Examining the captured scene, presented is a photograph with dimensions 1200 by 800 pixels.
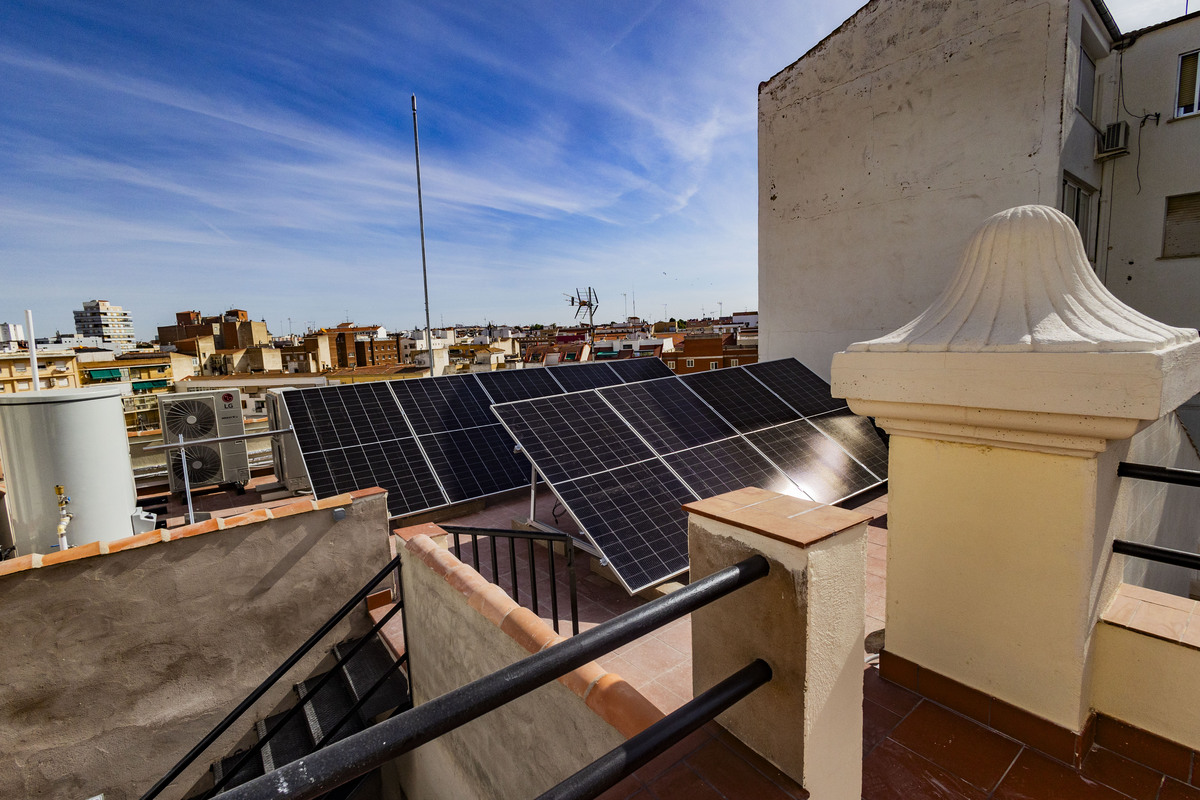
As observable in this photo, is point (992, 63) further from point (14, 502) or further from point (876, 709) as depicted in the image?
point (14, 502)

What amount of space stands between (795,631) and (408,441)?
7164 millimetres

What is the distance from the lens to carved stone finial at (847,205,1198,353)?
1857 millimetres

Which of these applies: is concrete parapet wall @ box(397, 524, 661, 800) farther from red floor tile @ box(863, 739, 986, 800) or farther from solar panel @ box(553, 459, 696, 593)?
solar panel @ box(553, 459, 696, 593)

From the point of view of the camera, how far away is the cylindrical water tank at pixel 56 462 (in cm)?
583

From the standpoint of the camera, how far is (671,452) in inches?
239

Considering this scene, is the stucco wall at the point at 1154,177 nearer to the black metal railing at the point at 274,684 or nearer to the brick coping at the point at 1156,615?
the brick coping at the point at 1156,615

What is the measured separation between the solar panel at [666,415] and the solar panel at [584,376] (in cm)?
274

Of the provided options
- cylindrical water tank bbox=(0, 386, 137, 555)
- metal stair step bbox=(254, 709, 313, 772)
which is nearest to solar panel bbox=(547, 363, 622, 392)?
metal stair step bbox=(254, 709, 313, 772)

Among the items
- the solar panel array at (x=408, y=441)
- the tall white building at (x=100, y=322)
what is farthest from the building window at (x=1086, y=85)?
the tall white building at (x=100, y=322)

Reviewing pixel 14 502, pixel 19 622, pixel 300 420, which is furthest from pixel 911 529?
pixel 14 502

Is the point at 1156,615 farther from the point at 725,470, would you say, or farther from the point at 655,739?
the point at 725,470

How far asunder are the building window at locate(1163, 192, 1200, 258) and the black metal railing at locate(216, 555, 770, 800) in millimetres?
13353

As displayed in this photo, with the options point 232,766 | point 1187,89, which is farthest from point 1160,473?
point 1187,89

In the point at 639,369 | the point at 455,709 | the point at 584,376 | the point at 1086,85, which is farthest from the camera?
the point at 639,369
